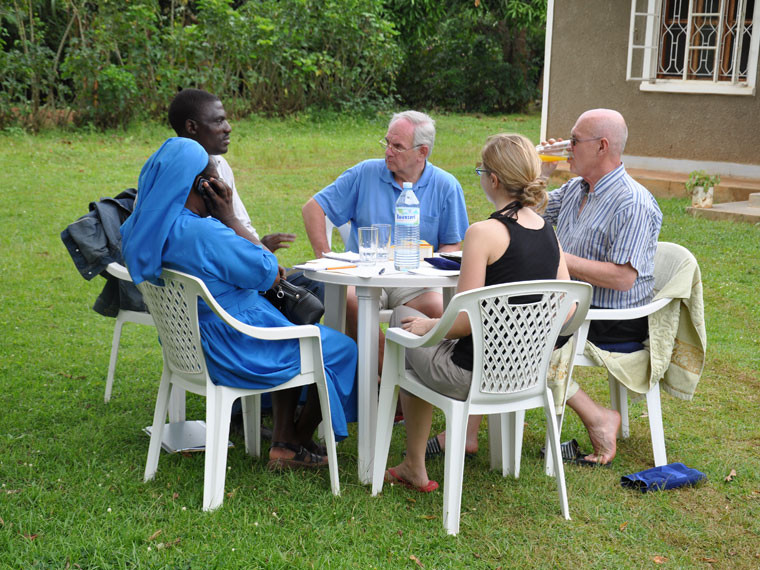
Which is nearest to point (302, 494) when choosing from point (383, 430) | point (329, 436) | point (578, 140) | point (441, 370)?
point (329, 436)

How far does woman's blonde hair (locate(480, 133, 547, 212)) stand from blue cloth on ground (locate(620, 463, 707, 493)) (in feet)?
4.28

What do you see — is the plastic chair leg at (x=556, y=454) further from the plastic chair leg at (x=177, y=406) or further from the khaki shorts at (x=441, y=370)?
the plastic chair leg at (x=177, y=406)

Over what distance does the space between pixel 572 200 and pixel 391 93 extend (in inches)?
685

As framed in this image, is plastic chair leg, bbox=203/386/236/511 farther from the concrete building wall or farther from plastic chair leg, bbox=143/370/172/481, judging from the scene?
the concrete building wall

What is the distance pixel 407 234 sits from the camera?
3854mm

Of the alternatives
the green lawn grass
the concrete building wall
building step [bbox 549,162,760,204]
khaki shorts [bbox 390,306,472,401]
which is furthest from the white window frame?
khaki shorts [bbox 390,306,472,401]

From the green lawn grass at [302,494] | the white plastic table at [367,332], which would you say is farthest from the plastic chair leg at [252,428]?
the white plastic table at [367,332]

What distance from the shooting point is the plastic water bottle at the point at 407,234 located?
3748 mm

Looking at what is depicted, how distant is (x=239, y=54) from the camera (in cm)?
1541

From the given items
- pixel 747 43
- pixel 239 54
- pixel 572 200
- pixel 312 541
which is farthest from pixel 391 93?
pixel 312 541

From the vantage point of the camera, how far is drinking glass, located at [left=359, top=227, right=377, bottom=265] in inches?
150

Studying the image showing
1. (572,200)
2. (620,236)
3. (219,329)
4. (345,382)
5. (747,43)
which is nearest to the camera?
(219,329)

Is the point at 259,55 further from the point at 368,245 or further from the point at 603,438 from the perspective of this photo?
the point at 603,438

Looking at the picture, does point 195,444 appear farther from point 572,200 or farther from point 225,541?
point 572,200
